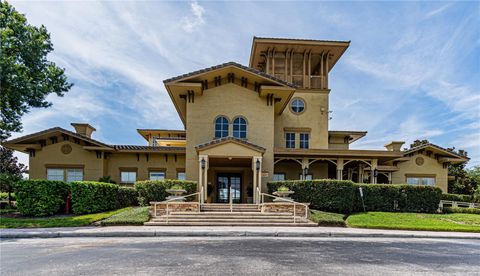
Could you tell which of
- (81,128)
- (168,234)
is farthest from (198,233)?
(81,128)

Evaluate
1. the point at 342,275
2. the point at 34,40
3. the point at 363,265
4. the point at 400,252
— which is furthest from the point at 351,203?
the point at 34,40

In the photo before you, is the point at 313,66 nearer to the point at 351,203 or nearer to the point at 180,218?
the point at 351,203

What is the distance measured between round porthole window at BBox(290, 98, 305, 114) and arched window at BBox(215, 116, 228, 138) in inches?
270

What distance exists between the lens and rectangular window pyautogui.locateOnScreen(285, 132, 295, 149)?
25955 millimetres

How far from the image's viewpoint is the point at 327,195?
1864cm

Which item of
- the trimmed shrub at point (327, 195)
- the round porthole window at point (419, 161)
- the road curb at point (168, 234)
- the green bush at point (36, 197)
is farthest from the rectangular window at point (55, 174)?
the round porthole window at point (419, 161)

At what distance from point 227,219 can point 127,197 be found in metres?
8.16

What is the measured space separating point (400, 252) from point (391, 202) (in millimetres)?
11900

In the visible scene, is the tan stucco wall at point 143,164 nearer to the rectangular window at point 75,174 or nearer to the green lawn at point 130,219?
the rectangular window at point 75,174

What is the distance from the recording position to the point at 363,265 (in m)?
7.42

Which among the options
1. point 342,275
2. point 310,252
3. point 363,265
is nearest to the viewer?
point 342,275

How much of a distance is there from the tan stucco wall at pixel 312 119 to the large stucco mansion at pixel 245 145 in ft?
0.26

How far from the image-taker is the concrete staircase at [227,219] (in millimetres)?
14664

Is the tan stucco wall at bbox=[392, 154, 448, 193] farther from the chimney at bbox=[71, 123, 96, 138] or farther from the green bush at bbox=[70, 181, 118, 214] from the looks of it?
the chimney at bbox=[71, 123, 96, 138]
